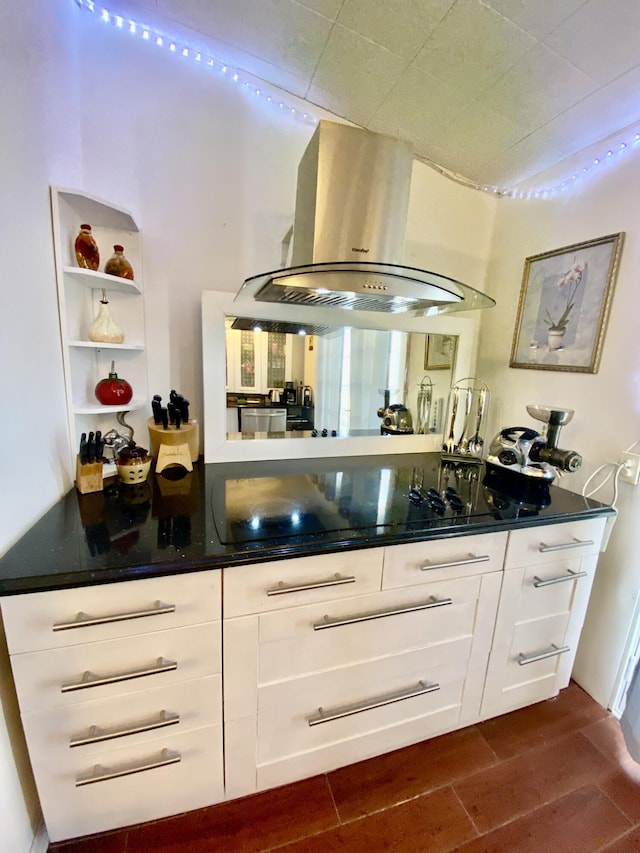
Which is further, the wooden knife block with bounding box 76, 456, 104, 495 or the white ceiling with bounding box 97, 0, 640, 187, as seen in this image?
the wooden knife block with bounding box 76, 456, 104, 495

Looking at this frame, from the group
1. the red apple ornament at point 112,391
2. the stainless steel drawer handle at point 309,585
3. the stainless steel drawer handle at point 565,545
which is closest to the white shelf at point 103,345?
the red apple ornament at point 112,391

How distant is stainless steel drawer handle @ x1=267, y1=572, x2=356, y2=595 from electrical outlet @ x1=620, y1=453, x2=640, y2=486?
3.65 ft

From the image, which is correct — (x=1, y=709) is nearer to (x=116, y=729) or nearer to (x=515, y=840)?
(x=116, y=729)

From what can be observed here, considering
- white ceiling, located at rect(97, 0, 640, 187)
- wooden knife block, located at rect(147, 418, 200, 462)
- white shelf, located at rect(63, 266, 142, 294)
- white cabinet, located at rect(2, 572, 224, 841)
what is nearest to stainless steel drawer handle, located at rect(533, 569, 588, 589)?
white cabinet, located at rect(2, 572, 224, 841)

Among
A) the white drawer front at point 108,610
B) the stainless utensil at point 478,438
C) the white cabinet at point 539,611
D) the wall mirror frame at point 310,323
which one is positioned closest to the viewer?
the white drawer front at point 108,610

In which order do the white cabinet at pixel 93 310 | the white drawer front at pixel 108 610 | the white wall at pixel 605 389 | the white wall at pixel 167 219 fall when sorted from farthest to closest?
the white wall at pixel 605 389 → the white cabinet at pixel 93 310 → the white wall at pixel 167 219 → the white drawer front at pixel 108 610

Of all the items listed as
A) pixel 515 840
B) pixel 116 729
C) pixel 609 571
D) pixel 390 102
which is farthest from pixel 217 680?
pixel 390 102

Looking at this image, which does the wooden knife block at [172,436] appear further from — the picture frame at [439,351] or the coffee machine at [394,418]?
the picture frame at [439,351]

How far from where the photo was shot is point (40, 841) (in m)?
0.89

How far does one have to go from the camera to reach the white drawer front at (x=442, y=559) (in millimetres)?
981

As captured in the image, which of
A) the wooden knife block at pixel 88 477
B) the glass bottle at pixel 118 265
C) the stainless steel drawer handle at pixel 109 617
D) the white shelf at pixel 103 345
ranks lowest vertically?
the stainless steel drawer handle at pixel 109 617

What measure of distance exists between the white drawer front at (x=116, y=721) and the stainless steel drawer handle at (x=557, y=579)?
1.04 meters

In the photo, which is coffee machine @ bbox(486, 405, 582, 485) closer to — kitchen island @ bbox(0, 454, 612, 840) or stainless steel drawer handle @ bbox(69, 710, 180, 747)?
kitchen island @ bbox(0, 454, 612, 840)

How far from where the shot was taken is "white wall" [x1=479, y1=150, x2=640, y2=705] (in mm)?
1272
